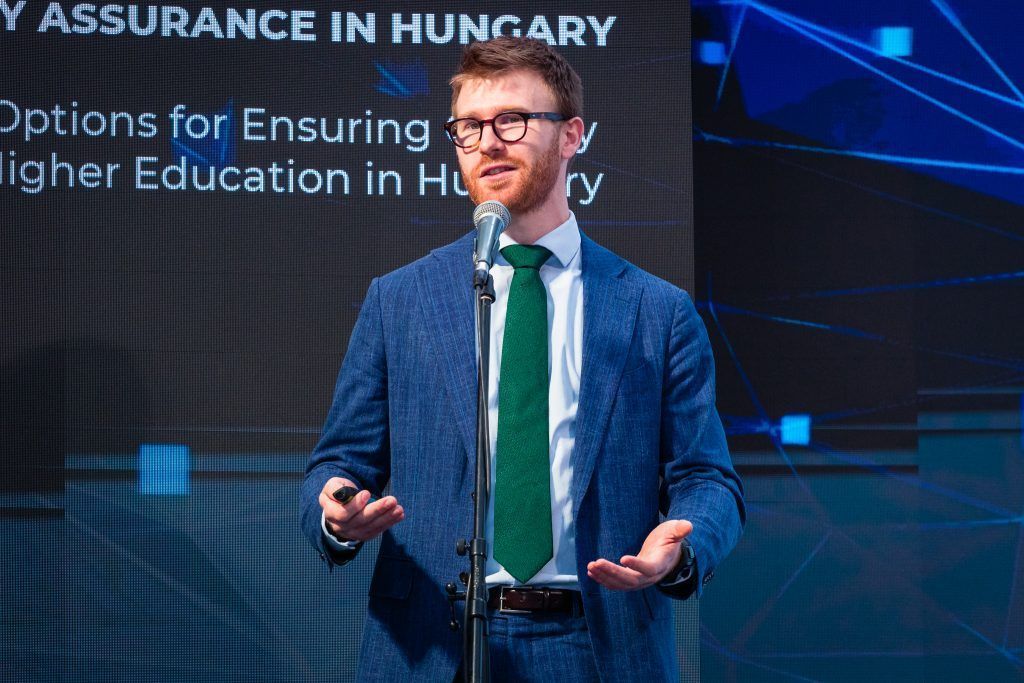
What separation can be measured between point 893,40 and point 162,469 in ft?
9.87

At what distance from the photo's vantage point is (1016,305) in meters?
4.14

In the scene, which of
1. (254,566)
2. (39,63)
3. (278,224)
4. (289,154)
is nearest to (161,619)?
(254,566)

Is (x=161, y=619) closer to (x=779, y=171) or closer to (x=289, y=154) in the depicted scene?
(x=289, y=154)

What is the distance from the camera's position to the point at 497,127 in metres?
1.89

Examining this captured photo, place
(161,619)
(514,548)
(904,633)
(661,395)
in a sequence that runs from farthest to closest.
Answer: (904,633) < (161,619) < (661,395) < (514,548)

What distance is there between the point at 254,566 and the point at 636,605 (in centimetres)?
227

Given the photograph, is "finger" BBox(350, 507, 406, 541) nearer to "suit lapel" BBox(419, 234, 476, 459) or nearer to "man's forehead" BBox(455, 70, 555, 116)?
"suit lapel" BBox(419, 234, 476, 459)

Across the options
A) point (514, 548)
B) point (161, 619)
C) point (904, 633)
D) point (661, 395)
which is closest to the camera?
point (514, 548)

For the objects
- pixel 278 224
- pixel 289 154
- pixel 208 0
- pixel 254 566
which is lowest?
pixel 254 566

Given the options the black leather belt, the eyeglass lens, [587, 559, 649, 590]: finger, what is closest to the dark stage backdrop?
the eyeglass lens

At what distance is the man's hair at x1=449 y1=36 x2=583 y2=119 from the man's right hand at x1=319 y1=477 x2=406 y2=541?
768mm

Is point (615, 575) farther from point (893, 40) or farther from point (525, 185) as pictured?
point (893, 40)

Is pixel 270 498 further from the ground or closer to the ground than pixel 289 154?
closer to the ground

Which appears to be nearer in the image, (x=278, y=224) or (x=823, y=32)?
(x=278, y=224)
